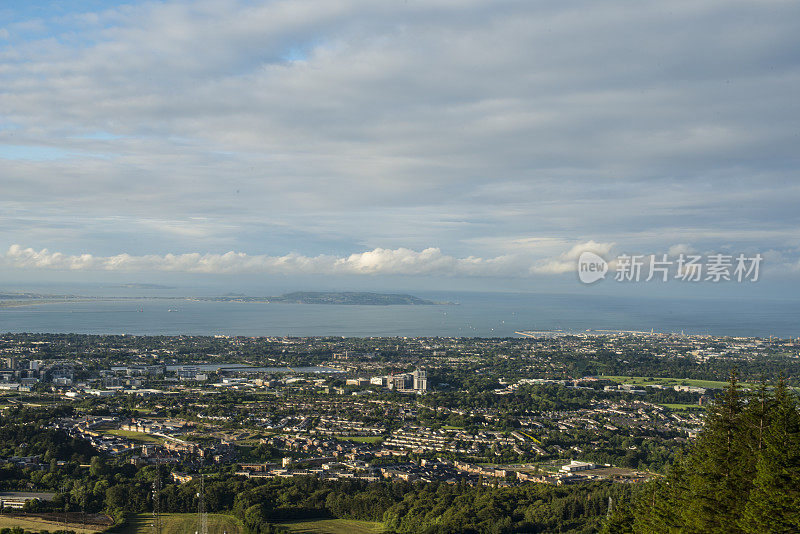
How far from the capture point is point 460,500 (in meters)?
15.3

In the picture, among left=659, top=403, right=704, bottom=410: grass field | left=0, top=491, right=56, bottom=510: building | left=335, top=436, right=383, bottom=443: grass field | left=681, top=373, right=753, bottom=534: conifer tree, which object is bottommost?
left=335, top=436, right=383, bottom=443: grass field

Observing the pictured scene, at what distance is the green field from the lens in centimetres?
1374

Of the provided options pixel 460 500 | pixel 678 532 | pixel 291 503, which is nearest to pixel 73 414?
pixel 291 503

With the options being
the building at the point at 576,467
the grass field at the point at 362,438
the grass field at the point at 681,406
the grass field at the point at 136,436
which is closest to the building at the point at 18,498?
the grass field at the point at 136,436

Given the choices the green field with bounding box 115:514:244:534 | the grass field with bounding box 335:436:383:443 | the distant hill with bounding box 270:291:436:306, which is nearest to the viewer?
the green field with bounding box 115:514:244:534

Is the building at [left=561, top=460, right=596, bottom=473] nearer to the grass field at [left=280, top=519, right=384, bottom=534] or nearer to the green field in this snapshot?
the grass field at [left=280, top=519, right=384, bottom=534]

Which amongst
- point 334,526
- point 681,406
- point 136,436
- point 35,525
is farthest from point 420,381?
point 35,525

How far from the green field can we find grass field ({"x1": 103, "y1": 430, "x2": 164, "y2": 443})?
7339mm

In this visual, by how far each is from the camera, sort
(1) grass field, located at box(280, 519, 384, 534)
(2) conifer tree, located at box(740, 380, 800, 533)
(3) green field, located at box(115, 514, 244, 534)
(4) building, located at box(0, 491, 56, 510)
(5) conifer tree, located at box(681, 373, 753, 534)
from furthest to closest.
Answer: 1. (4) building, located at box(0, 491, 56, 510)
2. (1) grass field, located at box(280, 519, 384, 534)
3. (3) green field, located at box(115, 514, 244, 534)
4. (5) conifer tree, located at box(681, 373, 753, 534)
5. (2) conifer tree, located at box(740, 380, 800, 533)

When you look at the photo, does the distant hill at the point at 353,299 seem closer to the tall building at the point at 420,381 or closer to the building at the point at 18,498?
the tall building at the point at 420,381

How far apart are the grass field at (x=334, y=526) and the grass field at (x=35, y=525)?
3954mm

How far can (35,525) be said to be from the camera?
13.3 m

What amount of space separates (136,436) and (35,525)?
9.15m

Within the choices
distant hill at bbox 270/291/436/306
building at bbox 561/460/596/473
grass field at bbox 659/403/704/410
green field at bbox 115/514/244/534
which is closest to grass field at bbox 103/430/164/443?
green field at bbox 115/514/244/534
